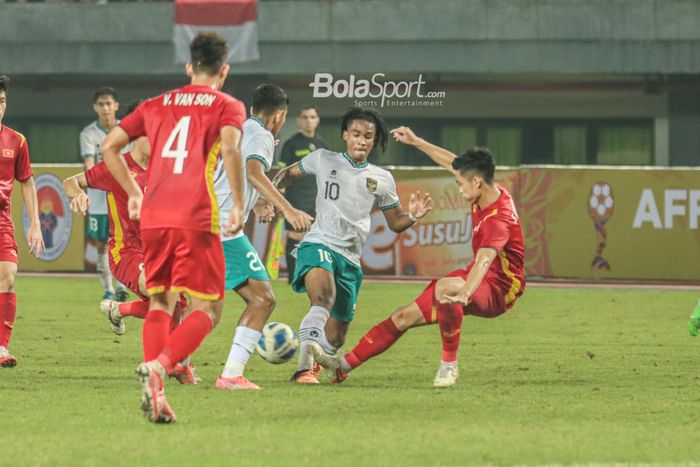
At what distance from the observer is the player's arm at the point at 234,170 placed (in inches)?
295

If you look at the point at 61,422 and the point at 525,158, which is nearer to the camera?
the point at 61,422

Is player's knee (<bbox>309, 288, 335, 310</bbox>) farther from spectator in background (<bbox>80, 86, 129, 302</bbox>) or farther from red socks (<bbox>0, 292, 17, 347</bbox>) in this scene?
spectator in background (<bbox>80, 86, 129, 302</bbox>)

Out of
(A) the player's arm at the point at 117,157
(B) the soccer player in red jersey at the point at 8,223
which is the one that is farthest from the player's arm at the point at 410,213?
(A) the player's arm at the point at 117,157

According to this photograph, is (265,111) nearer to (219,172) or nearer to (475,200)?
(219,172)

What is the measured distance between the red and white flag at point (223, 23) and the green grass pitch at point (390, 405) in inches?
602

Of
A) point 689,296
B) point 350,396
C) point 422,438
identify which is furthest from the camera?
point 689,296

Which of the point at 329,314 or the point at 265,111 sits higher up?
the point at 265,111

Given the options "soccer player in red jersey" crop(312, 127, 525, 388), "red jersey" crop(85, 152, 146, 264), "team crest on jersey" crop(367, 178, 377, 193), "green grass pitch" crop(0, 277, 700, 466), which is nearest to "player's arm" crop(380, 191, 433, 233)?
"team crest on jersey" crop(367, 178, 377, 193)

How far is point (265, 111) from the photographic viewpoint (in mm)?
9727

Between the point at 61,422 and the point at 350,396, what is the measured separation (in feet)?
6.41

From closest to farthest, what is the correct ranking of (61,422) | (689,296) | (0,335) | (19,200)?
(61,422) → (0,335) → (689,296) → (19,200)

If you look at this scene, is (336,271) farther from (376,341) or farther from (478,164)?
(478,164)

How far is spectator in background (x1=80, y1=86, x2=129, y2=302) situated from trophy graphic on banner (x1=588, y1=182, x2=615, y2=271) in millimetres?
6870

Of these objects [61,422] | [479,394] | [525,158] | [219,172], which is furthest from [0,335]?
[525,158]
